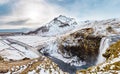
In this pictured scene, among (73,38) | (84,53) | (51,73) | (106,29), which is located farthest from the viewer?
(73,38)

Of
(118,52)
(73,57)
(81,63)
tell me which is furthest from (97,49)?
(118,52)

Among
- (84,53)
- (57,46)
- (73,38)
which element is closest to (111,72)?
(84,53)

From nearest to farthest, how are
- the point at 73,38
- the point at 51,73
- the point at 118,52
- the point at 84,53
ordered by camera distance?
the point at 118,52 < the point at 51,73 < the point at 84,53 < the point at 73,38

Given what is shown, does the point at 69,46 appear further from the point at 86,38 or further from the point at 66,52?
the point at 86,38

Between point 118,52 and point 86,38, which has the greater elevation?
point 118,52

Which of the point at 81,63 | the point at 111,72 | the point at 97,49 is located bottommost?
the point at 81,63

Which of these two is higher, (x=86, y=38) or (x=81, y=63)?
(x=86, y=38)

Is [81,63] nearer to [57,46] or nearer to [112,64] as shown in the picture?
[57,46]

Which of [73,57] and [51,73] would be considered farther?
[73,57]

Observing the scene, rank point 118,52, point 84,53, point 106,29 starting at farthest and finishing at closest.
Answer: point 106,29 < point 84,53 < point 118,52
